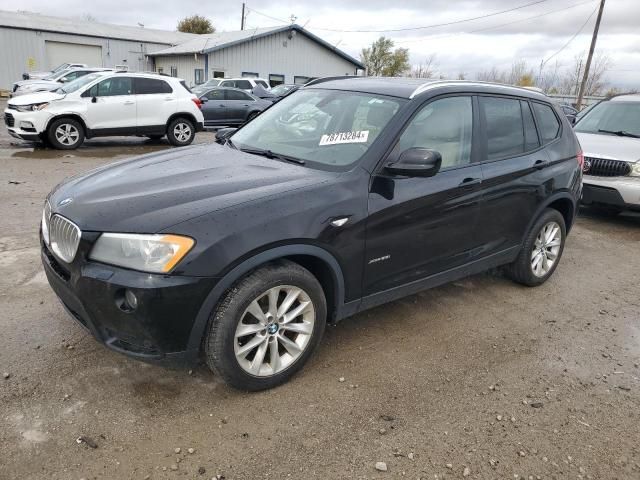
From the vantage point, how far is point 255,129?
4.08 meters

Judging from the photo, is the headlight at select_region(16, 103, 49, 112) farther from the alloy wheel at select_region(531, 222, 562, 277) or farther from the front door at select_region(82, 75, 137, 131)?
the alloy wheel at select_region(531, 222, 562, 277)

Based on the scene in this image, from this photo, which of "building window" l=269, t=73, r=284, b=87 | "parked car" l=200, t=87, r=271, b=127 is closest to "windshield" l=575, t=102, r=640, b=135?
"parked car" l=200, t=87, r=271, b=127

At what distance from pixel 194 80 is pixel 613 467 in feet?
107

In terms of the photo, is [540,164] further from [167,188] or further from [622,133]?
[622,133]

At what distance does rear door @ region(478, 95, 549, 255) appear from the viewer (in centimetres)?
389

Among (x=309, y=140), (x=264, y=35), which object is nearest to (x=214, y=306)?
(x=309, y=140)

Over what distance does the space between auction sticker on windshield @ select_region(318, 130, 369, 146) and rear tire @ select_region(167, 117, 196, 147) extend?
9876 millimetres

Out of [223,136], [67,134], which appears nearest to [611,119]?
[223,136]

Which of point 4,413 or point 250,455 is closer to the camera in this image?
point 250,455

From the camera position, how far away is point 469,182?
3.67 metres

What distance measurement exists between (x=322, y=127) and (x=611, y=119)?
250 inches

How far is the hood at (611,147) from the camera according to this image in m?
6.80

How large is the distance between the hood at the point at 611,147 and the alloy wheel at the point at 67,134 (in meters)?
10.1

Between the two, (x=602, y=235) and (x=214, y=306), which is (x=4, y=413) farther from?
(x=602, y=235)
